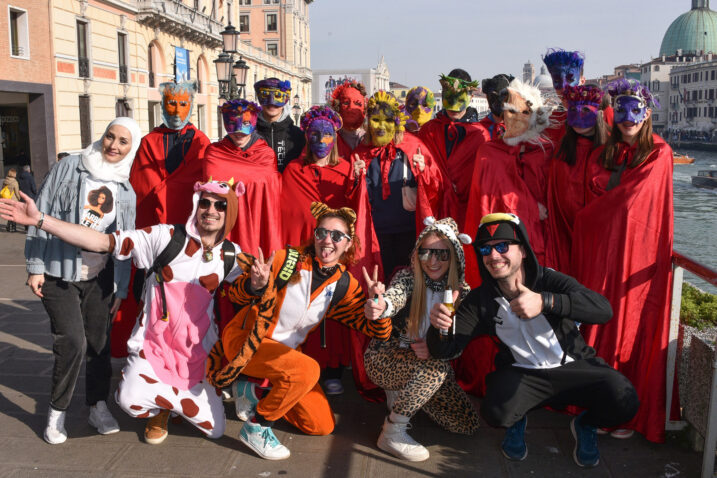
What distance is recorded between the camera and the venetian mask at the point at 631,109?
385 centimetres

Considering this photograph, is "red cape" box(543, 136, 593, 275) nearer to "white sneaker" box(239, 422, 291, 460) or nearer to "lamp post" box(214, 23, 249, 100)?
"white sneaker" box(239, 422, 291, 460)

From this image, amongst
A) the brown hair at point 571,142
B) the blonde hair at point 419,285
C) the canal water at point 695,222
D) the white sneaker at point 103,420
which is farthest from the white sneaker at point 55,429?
the canal water at point 695,222

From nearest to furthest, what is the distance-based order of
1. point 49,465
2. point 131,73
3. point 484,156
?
1. point 49,465
2. point 484,156
3. point 131,73

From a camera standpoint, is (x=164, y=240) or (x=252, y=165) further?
(x=252, y=165)

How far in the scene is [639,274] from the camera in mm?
3875

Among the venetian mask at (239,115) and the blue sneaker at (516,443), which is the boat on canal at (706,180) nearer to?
the venetian mask at (239,115)

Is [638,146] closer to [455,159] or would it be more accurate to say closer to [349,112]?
[455,159]

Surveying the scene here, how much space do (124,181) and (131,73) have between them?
2336 cm

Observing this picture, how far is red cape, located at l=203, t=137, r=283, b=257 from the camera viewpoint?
4.65 m

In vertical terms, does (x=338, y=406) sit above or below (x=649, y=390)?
below

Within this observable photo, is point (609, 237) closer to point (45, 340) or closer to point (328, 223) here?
point (328, 223)

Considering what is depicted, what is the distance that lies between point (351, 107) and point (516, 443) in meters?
2.77

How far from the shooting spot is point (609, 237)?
3926 mm

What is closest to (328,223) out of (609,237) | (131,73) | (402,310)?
(402,310)
